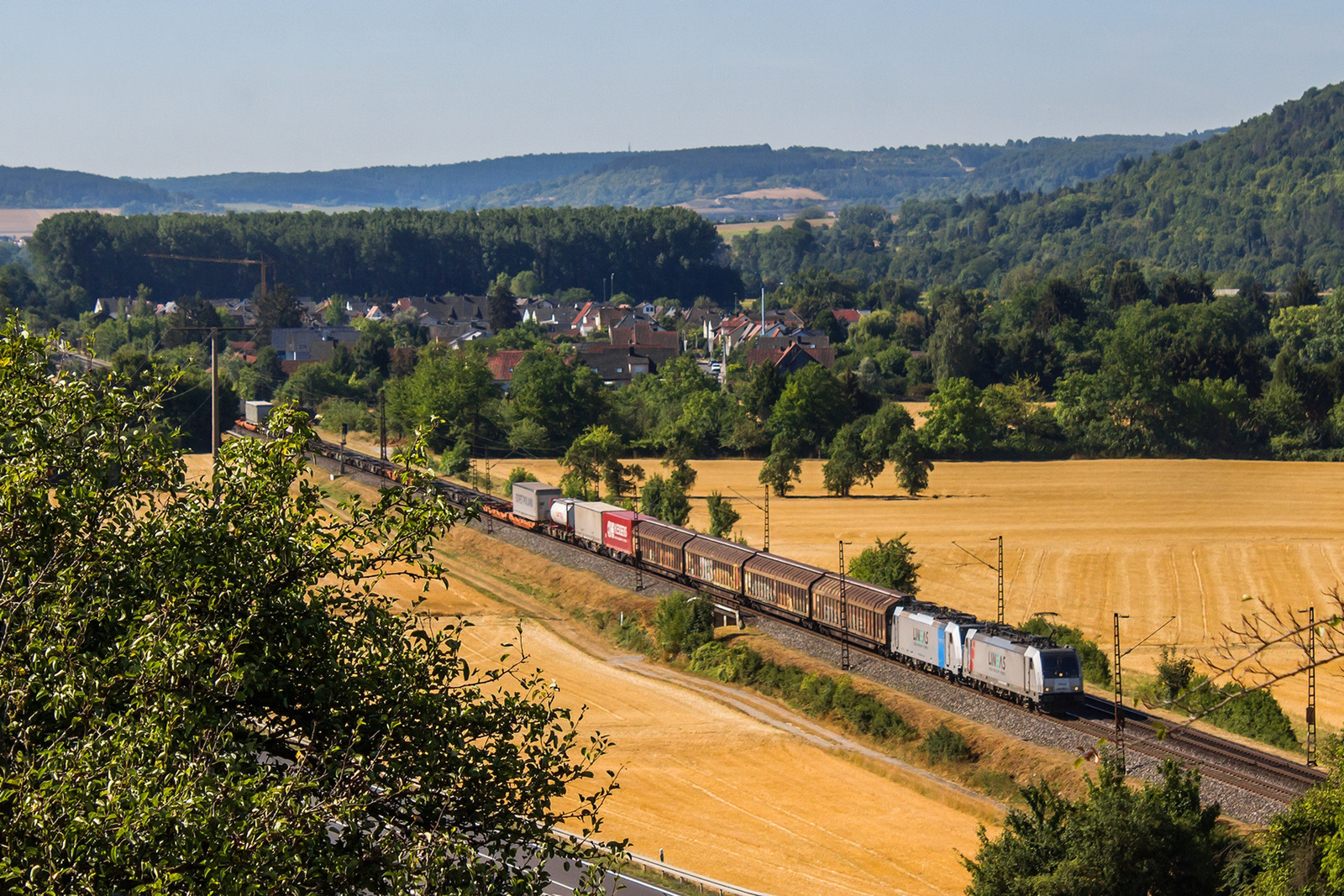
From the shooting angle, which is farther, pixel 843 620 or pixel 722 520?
pixel 722 520

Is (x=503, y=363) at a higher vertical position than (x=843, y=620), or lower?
higher

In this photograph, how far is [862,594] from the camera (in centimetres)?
5053

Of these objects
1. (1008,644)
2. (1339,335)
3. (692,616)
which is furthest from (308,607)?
(1339,335)

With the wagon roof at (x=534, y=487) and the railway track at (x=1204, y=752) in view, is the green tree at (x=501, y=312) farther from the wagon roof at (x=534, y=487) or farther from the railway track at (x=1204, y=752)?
the railway track at (x=1204, y=752)

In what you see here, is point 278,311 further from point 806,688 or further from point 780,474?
point 806,688

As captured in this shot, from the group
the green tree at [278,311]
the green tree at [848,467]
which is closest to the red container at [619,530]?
the green tree at [848,467]

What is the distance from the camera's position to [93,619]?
41.8 ft

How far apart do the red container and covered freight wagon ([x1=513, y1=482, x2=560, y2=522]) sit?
7519 mm

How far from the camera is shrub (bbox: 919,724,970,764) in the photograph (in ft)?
131

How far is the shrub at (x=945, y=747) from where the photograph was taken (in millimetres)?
40000

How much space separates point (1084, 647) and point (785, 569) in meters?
13.0

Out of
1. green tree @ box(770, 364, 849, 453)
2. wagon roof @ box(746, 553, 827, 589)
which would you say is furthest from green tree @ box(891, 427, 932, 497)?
wagon roof @ box(746, 553, 827, 589)

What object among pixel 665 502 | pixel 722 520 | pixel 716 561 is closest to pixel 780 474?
pixel 665 502

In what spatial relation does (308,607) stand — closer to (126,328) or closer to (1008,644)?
(1008,644)
